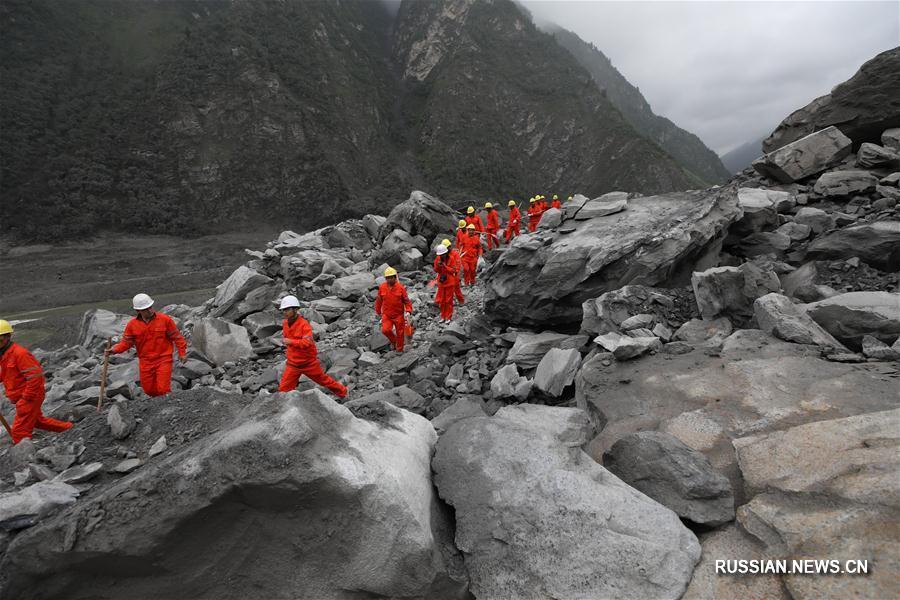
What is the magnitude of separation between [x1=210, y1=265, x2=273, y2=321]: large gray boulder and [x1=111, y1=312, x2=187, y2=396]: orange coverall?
497 centimetres

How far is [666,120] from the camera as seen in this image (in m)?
137

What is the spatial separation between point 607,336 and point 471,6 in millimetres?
94241

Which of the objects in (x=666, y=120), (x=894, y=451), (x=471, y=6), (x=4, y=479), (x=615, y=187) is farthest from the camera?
Answer: (x=666, y=120)

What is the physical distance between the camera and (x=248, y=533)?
2826 millimetres

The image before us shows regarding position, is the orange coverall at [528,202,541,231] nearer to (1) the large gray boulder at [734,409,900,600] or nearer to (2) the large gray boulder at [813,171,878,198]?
(2) the large gray boulder at [813,171,878,198]

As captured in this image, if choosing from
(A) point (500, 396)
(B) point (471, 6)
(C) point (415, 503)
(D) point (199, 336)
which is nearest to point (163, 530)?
(C) point (415, 503)

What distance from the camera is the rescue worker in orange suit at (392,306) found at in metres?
8.38

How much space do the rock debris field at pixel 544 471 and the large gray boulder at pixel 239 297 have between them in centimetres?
443

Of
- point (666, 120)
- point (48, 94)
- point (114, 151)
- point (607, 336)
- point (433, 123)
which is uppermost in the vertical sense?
point (666, 120)

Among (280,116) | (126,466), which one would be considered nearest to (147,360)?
(126,466)

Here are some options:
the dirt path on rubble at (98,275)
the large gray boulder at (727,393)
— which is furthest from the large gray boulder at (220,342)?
the dirt path on rubble at (98,275)

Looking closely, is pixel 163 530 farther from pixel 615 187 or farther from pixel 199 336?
pixel 615 187

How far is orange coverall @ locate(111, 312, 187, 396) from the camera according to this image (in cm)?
614

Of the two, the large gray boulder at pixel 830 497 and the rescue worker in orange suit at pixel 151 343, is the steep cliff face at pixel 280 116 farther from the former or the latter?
the large gray boulder at pixel 830 497
